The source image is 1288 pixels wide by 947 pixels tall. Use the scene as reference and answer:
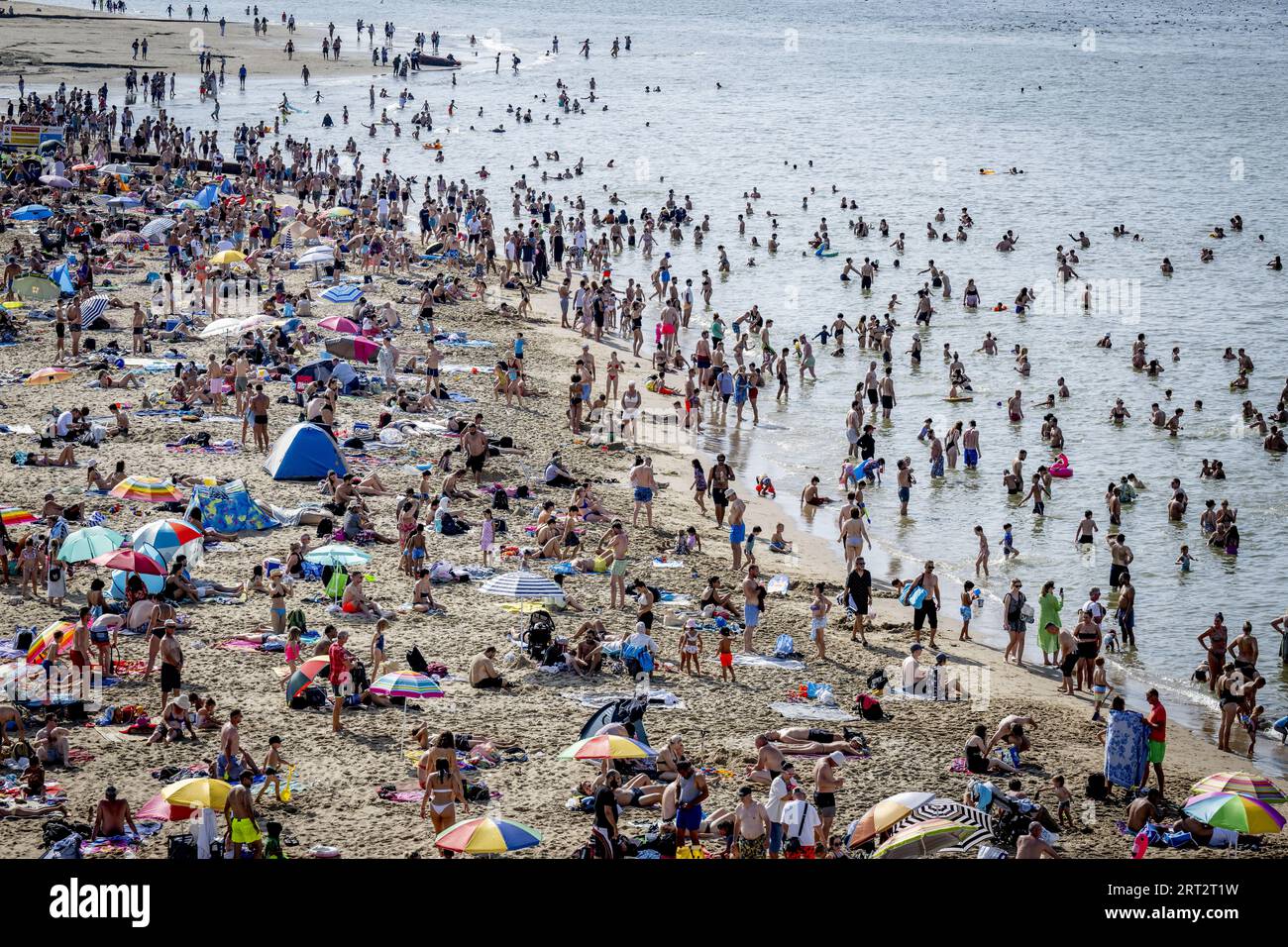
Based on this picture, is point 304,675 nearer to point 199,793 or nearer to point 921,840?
point 199,793

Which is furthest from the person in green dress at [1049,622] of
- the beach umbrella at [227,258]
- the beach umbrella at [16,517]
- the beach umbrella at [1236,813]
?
the beach umbrella at [227,258]

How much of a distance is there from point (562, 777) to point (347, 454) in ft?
35.2

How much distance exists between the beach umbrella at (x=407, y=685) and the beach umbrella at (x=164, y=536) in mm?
4723

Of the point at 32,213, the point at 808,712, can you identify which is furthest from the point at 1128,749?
the point at 32,213

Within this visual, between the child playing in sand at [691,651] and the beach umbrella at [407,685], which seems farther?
the child playing in sand at [691,651]

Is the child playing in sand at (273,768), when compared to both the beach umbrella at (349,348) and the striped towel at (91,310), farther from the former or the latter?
the striped towel at (91,310)

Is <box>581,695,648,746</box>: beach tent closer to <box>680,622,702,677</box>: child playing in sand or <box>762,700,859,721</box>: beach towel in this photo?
<box>762,700,859,721</box>: beach towel

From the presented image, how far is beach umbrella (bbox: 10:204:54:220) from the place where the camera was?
35594mm

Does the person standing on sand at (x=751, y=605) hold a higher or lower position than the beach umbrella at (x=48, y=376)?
lower

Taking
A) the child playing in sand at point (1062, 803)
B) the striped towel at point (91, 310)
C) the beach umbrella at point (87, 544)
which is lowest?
the child playing in sand at point (1062, 803)

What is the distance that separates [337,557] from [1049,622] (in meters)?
8.49

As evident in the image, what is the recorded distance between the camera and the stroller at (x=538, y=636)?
15602 millimetres

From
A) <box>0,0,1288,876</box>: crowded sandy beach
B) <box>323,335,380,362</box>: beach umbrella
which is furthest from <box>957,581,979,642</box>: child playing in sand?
<box>323,335,380,362</box>: beach umbrella

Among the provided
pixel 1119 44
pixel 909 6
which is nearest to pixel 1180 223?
pixel 1119 44
